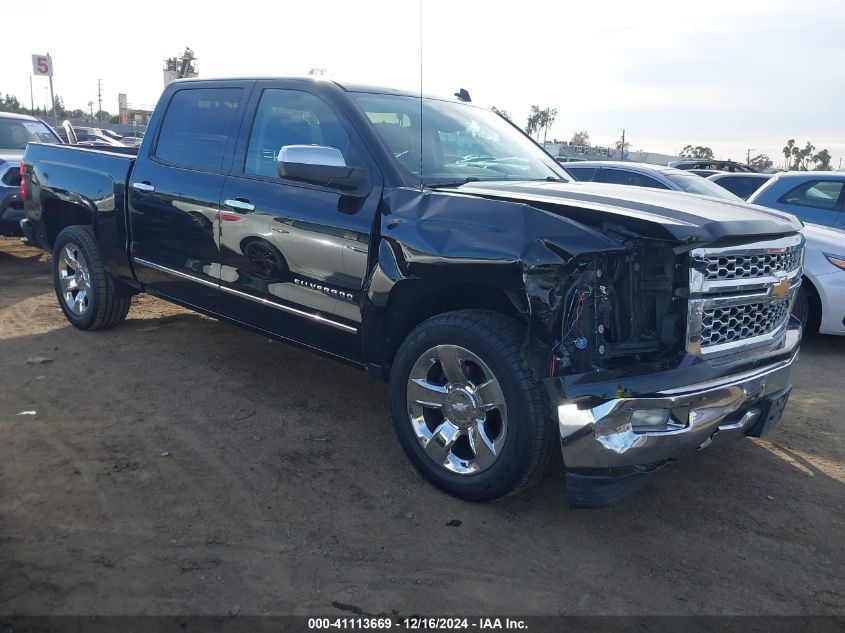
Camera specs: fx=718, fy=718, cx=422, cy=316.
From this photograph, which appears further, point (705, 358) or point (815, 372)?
point (815, 372)

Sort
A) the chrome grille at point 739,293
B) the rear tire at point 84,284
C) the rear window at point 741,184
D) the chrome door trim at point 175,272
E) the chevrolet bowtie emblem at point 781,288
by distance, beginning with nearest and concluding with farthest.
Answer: the chrome grille at point 739,293 < the chevrolet bowtie emblem at point 781,288 < the chrome door trim at point 175,272 < the rear tire at point 84,284 < the rear window at point 741,184

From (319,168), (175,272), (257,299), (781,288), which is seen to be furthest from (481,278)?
(175,272)

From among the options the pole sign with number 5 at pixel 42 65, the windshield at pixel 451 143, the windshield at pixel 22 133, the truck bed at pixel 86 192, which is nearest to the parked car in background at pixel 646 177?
the windshield at pixel 451 143

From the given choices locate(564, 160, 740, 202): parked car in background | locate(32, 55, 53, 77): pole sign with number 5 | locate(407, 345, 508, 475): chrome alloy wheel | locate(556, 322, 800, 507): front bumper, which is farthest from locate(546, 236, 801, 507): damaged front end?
locate(32, 55, 53, 77): pole sign with number 5

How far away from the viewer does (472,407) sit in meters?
3.27

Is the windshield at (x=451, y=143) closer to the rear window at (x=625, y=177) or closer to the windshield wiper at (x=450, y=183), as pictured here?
the windshield wiper at (x=450, y=183)

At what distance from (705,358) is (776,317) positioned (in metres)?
0.71

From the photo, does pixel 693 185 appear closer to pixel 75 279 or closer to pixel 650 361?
pixel 650 361

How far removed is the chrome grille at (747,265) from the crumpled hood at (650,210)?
0.11 metres

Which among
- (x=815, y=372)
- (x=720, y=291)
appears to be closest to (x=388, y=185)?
(x=720, y=291)

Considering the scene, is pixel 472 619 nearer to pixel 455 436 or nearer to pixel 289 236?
pixel 455 436

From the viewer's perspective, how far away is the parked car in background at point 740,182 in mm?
11656

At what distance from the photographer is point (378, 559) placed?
9.66 feet

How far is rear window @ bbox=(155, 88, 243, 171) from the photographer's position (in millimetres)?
4598
